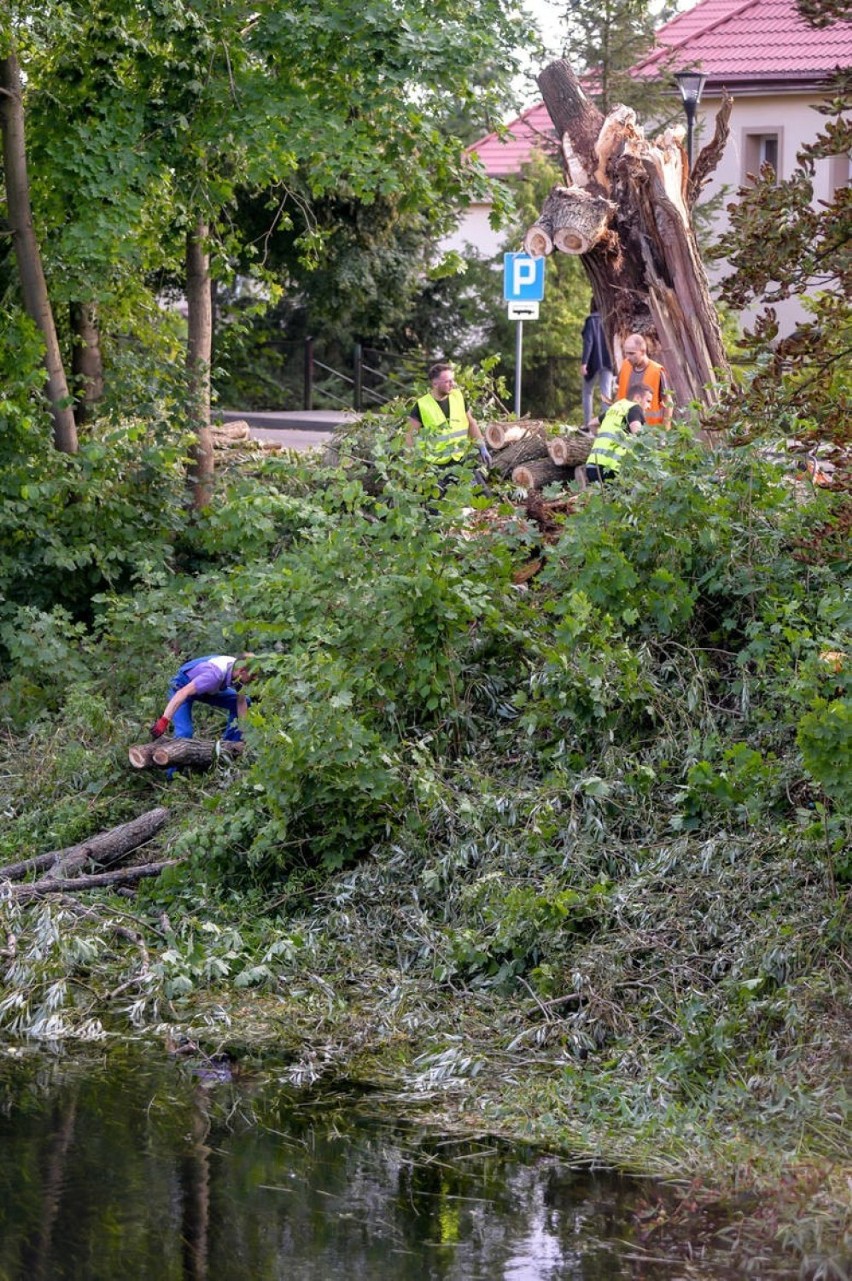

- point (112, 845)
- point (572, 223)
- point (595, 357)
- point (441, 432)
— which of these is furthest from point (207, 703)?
point (595, 357)

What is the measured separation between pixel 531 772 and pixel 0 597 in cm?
598

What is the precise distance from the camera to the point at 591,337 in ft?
56.2

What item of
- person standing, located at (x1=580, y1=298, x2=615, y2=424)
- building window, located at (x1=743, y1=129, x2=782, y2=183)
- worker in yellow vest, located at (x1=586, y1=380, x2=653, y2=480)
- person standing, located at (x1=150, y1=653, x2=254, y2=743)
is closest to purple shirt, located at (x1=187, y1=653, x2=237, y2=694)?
person standing, located at (x1=150, y1=653, x2=254, y2=743)

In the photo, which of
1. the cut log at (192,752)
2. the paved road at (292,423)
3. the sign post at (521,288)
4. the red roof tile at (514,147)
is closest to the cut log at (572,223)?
the cut log at (192,752)

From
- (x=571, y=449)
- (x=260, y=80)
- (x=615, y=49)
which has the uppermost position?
(x=615, y=49)

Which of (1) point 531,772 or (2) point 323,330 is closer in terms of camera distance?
(1) point 531,772

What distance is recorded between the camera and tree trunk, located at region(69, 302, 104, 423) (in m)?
15.3

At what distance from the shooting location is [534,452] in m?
13.0

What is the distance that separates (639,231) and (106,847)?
6555 millimetres

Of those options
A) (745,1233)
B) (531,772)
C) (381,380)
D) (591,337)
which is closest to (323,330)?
(381,380)

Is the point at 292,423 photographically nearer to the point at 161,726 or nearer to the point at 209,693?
the point at 209,693

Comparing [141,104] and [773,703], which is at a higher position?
[141,104]

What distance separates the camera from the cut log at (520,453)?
13000 millimetres

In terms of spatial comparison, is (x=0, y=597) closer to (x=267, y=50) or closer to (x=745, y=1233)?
(x=267, y=50)
